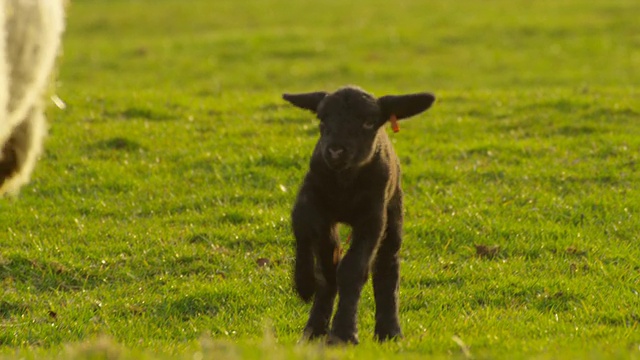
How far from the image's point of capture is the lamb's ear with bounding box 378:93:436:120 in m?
6.55

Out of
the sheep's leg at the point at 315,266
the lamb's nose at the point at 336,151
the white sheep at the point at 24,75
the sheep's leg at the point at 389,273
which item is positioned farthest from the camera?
the white sheep at the point at 24,75

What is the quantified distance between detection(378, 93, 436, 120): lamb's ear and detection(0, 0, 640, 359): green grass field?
4.60 ft

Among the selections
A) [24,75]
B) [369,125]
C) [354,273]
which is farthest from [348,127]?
[24,75]

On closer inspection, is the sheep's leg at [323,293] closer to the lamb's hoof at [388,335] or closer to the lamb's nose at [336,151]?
the lamb's hoof at [388,335]

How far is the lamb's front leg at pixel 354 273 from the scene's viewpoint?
20.2ft

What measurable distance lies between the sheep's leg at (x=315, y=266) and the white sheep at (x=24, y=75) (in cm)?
254

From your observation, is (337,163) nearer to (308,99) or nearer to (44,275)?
(308,99)

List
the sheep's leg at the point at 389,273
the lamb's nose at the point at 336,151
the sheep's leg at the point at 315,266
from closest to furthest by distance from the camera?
1. the lamb's nose at the point at 336,151
2. the sheep's leg at the point at 315,266
3. the sheep's leg at the point at 389,273

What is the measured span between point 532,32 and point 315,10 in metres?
8.67

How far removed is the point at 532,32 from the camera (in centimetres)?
2778

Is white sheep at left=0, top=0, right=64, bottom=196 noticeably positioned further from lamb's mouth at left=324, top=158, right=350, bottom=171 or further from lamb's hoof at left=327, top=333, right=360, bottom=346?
lamb's hoof at left=327, top=333, right=360, bottom=346

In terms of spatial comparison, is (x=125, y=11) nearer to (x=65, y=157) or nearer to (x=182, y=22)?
(x=182, y=22)

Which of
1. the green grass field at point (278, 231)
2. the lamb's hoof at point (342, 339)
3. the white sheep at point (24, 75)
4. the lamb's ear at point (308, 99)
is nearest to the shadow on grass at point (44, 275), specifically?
the green grass field at point (278, 231)

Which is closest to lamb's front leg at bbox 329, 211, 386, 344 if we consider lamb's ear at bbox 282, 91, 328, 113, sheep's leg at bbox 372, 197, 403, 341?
sheep's leg at bbox 372, 197, 403, 341
